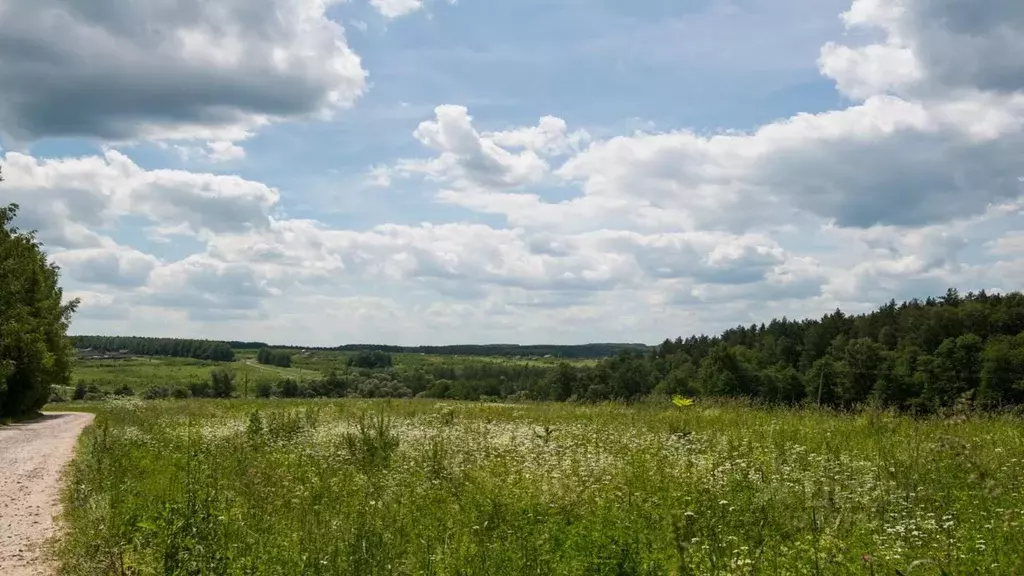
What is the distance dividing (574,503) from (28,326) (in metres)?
36.8

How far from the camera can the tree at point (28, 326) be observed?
32.7 metres

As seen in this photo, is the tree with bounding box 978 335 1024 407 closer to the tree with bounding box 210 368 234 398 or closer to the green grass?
the tree with bounding box 210 368 234 398

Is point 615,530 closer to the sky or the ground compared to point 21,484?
closer to the sky

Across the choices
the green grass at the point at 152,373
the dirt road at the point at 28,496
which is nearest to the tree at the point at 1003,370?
the dirt road at the point at 28,496

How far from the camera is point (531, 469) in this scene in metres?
12.3

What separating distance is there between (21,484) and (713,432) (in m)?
16.0

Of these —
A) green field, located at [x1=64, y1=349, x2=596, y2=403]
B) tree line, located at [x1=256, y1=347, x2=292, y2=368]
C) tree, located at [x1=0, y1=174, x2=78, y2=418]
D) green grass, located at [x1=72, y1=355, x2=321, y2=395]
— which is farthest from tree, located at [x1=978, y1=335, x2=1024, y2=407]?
tree line, located at [x1=256, y1=347, x2=292, y2=368]

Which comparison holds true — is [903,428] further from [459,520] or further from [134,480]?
[134,480]

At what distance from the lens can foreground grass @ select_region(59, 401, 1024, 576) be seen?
7238 millimetres

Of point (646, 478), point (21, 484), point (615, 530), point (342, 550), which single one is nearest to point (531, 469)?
point (646, 478)

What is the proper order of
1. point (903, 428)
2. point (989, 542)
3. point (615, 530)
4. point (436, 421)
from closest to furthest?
1. point (989, 542)
2. point (615, 530)
3. point (903, 428)
4. point (436, 421)

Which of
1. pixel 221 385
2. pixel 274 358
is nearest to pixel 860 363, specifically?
pixel 221 385

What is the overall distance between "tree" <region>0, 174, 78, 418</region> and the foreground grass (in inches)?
829

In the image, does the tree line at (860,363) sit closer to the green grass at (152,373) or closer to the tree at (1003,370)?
the tree at (1003,370)
